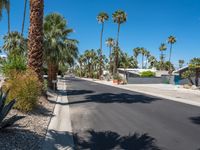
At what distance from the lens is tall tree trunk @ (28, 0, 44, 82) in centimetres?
1639

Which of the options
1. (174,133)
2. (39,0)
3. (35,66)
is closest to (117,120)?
(174,133)

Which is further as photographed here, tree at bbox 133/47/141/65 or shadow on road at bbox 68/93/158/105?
tree at bbox 133/47/141/65

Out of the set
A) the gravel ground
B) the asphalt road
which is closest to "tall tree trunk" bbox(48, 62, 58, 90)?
the asphalt road

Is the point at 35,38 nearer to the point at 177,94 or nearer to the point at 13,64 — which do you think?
the point at 13,64

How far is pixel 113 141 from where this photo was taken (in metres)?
8.37

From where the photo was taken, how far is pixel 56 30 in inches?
1011

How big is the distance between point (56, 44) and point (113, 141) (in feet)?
59.5

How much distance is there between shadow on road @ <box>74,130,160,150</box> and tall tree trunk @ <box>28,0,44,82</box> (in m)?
8.20

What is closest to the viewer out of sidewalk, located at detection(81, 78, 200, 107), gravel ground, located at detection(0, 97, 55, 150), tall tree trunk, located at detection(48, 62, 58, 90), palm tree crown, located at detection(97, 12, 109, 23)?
gravel ground, located at detection(0, 97, 55, 150)

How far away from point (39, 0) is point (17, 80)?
6.63 meters

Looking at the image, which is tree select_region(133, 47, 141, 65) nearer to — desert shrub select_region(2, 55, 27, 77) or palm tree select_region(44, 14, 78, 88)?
palm tree select_region(44, 14, 78, 88)

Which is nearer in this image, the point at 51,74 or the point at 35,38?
the point at 35,38

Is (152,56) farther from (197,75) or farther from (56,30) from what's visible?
(56,30)

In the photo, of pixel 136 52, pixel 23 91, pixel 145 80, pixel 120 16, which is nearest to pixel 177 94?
pixel 23 91
